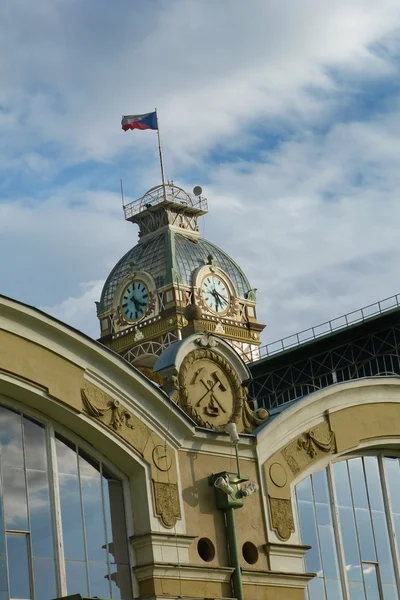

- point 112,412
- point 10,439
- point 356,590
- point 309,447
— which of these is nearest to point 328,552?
point 356,590

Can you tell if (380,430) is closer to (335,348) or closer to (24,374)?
(24,374)

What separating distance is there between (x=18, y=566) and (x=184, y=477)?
4747 millimetres

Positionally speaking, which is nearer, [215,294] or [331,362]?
[331,362]

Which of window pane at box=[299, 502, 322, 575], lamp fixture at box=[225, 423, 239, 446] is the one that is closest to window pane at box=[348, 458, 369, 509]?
window pane at box=[299, 502, 322, 575]

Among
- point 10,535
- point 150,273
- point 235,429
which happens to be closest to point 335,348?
point 150,273

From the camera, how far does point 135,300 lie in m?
99.3

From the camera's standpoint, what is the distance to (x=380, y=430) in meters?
33.8

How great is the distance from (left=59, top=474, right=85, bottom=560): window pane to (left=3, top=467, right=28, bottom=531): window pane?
949 mm

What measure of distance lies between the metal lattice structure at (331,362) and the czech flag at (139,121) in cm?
1677

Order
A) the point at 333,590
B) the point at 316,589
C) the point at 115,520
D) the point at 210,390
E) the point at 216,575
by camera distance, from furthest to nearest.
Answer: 1. the point at 333,590
2. the point at 316,589
3. the point at 210,390
4. the point at 216,575
5. the point at 115,520

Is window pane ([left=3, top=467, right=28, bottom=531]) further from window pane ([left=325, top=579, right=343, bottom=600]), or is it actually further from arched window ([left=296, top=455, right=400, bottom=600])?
window pane ([left=325, top=579, right=343, bottom=600])

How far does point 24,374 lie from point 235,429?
5017mm

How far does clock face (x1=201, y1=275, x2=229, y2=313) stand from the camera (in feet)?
324

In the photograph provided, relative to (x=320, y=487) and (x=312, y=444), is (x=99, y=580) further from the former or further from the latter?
(x=320, y=487)
